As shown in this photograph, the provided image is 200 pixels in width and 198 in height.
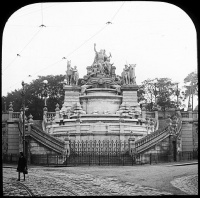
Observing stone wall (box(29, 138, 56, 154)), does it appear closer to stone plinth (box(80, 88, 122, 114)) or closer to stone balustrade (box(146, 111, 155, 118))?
stone plinth (box(80, 88, 122, 114))

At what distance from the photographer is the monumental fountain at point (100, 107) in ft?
127

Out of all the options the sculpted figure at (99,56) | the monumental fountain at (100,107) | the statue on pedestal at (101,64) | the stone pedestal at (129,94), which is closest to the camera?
the monumental fountain at (100,107)

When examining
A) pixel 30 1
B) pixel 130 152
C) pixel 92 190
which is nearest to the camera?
pixel 30 1

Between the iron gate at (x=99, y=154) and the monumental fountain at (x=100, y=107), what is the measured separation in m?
2.18

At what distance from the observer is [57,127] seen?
41.8 m

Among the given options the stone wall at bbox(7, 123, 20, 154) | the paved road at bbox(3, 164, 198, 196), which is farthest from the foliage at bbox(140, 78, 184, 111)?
the paved road at bbox(3, 164, 198, 196)

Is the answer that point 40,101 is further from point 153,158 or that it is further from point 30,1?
point 30,1

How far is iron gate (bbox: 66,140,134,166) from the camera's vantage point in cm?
3198

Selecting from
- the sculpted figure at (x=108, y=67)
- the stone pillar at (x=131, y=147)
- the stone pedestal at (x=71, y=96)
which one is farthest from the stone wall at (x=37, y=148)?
the sculpted figure at (x=108, y=67)

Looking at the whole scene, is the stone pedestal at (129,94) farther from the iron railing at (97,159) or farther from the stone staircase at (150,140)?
the iron railing at (97,159)

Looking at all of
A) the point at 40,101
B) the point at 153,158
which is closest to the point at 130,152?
the point at 153,158

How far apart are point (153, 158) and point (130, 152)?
1.94 m

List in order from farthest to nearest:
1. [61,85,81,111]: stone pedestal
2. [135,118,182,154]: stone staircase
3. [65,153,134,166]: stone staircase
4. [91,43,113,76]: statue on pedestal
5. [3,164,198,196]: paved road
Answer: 1. [91,43,113,76]: statue on pedestal
2. [61,85,81,111]: stone pedestal
3. [135,118,182,154]: stone staircase
4. [65,153,134,166]: stone staircase
5. [3,164,198,196]: paved road

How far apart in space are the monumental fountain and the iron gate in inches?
86.0
